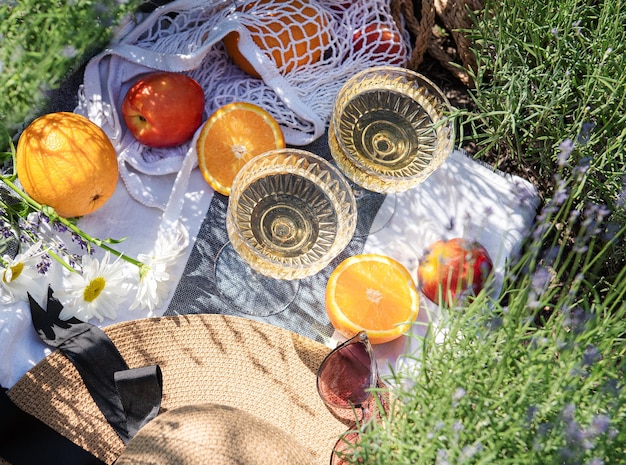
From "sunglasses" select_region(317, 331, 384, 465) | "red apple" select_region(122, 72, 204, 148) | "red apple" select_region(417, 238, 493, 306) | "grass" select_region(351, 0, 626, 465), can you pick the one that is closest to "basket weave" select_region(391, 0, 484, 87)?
"grass" select_region(351, 0, 626, 465)

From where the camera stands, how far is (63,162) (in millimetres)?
1176

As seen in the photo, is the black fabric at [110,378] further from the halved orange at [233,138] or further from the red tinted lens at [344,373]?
the halved orange at [233,138]

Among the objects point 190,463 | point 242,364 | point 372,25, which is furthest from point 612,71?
point 190,463

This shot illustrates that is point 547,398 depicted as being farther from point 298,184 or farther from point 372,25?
point 372,25

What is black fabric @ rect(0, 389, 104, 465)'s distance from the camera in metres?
1.06

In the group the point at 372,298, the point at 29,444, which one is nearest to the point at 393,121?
the point at 372,298

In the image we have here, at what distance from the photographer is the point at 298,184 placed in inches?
51.2

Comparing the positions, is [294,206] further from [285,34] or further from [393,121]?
[285,34]

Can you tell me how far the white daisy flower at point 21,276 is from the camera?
3.82ft

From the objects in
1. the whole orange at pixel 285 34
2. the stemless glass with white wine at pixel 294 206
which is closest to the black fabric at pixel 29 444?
the stemless glass with white wine at pixel 294 206

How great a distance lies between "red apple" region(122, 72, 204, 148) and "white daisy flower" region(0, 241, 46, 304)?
0.97 feet

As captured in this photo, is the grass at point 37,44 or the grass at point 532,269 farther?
the grass at point 37,44

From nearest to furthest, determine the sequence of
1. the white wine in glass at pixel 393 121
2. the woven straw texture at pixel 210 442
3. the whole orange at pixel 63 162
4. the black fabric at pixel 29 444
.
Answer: the woven straw texture at pixel 210 442
the black fabric at pixel 29 444
the whole orange at pixel 63 162
the white wine in glass at pixel 393 121

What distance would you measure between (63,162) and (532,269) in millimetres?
750
